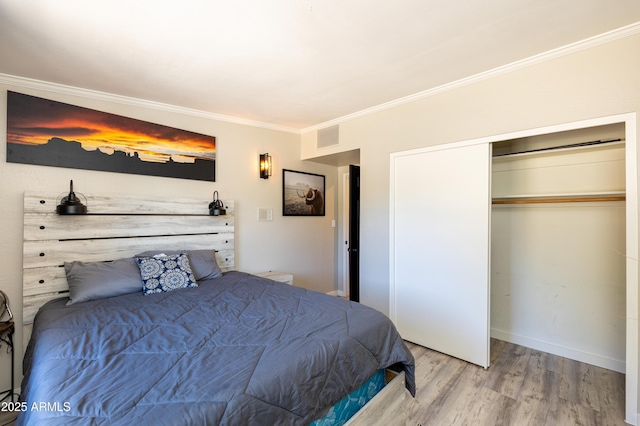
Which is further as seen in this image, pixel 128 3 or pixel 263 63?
pixel 263 63

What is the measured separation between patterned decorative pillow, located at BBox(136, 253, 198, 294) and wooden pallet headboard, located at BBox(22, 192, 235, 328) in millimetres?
335

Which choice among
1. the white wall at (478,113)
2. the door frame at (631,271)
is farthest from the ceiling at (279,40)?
the door frame at (631,271)

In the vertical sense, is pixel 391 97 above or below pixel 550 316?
above

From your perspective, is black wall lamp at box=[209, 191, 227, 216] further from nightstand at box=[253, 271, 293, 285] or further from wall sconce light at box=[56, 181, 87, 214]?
wall sconce light at box=[56, 181, 87, 214]

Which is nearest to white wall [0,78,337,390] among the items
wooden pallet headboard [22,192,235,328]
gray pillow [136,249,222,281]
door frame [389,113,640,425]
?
wooden pallet headboard [22,192,235,328]

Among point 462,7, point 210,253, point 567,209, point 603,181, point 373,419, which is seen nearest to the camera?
point 373,419

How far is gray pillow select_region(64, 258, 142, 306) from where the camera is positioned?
83.4 inches

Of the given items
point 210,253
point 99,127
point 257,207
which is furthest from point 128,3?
point 257,207

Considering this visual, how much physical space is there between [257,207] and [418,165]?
6.63 feet

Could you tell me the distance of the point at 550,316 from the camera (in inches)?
113

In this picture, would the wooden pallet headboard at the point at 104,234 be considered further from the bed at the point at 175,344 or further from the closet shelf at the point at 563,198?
the closet shelf at the point at 563,198

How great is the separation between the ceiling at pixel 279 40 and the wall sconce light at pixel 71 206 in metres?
0.99

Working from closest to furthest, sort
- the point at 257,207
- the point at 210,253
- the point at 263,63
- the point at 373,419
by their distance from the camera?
the point at 373,419 < the point at 263,63 < the point at 210,253 < the point at 257,207

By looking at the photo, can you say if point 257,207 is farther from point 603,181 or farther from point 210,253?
point 603,181
